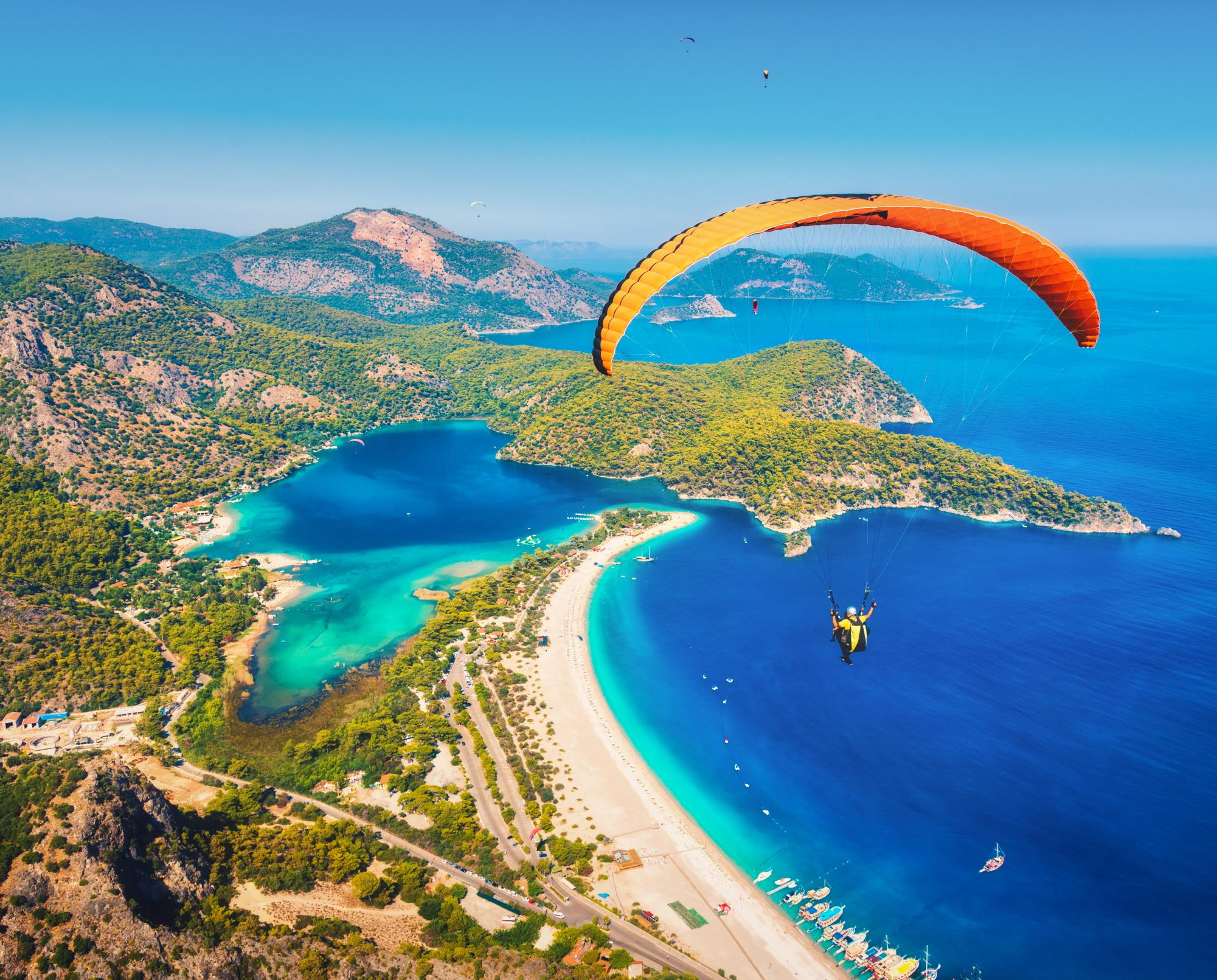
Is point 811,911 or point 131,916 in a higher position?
point 131,916

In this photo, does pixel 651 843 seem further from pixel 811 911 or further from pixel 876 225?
pixel 876 225

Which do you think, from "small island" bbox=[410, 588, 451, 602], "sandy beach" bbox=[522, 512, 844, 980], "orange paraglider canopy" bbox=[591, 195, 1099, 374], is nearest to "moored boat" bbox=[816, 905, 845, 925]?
"sandy beach" bbox=[522, 512, 844, 980]

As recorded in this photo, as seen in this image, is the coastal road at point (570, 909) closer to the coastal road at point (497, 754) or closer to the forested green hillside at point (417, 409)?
the coastal road at point (497, 754)

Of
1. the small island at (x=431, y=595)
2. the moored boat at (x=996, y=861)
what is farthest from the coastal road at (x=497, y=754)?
the moored boat at (x=996, y=861)

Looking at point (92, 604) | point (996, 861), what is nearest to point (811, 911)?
point (996, 861)

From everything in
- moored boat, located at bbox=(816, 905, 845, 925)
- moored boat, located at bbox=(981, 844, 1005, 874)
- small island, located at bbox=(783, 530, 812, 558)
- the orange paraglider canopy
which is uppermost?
the orange paraglider canopy

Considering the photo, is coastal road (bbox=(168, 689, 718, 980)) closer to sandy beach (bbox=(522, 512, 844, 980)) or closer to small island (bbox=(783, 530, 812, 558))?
sandy beach (bbox=(522, 512, 844, 980))

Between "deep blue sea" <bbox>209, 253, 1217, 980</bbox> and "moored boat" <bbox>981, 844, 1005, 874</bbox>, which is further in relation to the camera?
"moored boat" <bbox>981, 844, 1005, 874</bbox>
